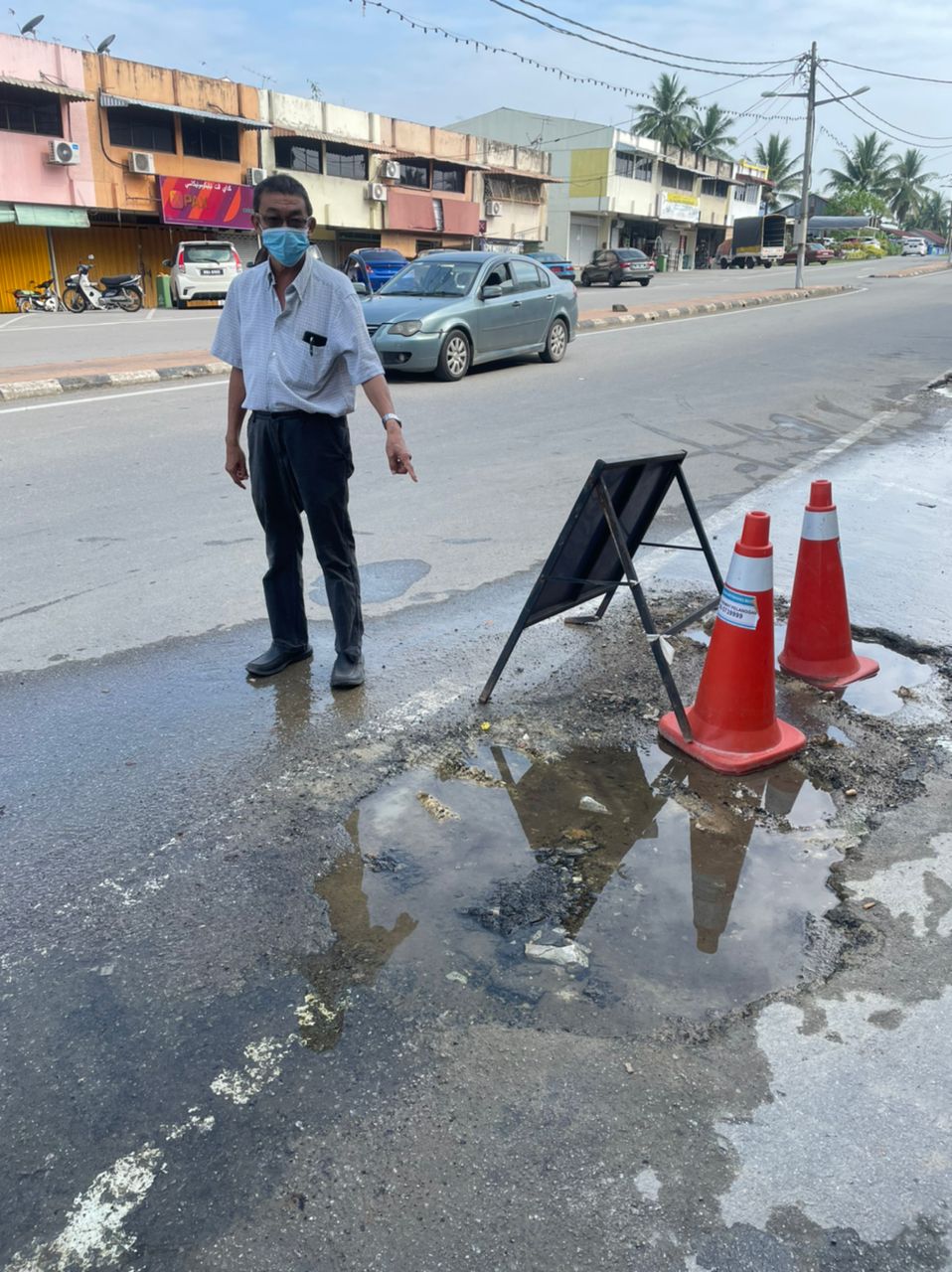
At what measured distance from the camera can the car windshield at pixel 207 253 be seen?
25672 mm

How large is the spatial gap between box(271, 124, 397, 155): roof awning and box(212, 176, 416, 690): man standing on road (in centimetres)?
3590

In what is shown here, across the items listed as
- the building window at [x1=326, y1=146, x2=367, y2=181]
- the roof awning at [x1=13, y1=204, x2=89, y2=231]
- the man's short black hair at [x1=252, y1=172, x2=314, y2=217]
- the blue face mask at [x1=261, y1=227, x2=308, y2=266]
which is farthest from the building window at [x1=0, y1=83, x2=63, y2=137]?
the blue face mask at [x1=261, y1=227, x2=308, y2=266]

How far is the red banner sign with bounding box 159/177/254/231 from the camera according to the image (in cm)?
3188

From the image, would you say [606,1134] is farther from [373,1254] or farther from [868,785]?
[868,785]

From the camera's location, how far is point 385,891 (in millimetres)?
2742

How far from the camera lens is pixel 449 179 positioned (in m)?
44.8

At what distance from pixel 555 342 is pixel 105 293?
1657 centimetres

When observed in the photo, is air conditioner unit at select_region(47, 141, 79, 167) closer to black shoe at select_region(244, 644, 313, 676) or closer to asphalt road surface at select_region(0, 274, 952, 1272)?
asphalt road surface at select_region(0, 274, 952, 1272)

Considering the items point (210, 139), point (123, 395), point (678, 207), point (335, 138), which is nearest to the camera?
point (123, 395)

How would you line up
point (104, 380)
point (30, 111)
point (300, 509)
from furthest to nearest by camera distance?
point (30, 111)
point (104, 380)
point (300, 509)

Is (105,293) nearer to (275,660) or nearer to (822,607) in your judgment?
(275,660)

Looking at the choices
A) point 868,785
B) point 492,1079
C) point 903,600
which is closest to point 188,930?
point 492,1079

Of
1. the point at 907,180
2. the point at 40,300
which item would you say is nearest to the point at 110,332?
the point at 40,300

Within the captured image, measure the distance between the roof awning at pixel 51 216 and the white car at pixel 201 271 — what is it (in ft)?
19.4
